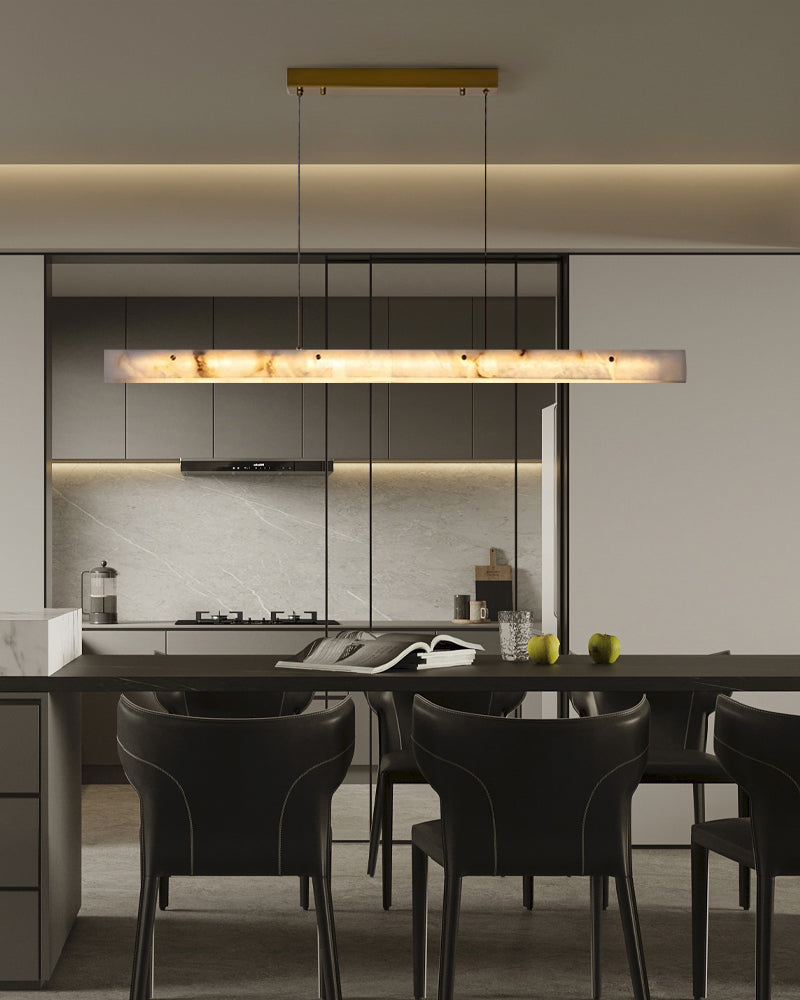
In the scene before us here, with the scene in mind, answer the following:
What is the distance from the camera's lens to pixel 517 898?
11.8 feet

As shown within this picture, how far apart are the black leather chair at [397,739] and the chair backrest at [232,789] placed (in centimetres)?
80

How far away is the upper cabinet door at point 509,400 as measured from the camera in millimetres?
5832

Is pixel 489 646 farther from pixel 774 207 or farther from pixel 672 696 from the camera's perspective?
pixel 774 207

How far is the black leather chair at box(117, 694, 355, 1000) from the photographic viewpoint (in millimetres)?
2473

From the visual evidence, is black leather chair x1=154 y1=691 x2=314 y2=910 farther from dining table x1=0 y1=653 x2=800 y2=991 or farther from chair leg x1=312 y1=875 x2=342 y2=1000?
chair leg x1=312 y1=875 x2=342 y2=1000

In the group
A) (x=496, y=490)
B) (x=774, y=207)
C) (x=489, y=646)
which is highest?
(x=774, y=207)

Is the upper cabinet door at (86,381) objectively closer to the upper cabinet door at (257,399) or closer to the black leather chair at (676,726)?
the upper cabinet door at (257,399)

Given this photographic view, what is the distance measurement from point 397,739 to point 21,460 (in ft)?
6.56

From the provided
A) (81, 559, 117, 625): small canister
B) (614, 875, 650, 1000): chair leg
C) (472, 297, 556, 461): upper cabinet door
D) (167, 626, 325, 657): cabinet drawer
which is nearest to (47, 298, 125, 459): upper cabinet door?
(81, 559, 117, 625): small canister

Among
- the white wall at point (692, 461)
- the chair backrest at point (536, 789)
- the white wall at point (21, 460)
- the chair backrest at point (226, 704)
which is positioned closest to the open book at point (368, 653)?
the chair backrest at point (226, 704)
